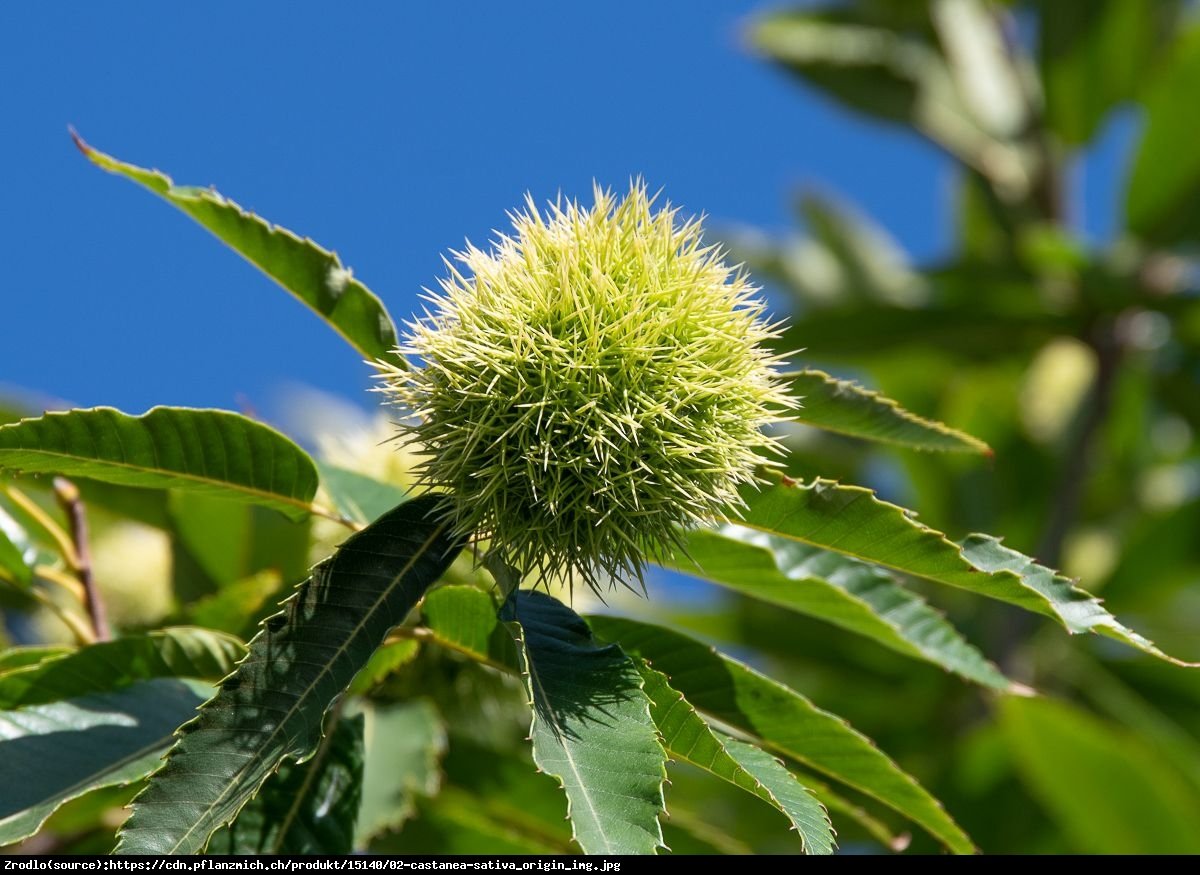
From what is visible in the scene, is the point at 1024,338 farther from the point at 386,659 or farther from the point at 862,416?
the point at 386,659

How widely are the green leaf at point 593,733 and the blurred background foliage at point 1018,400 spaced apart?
103 centimetres

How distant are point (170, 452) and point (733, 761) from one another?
23.4 inches

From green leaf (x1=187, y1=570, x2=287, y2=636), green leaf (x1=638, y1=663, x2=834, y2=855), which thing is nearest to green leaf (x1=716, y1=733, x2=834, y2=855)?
green leaf (x1=638, y1=663, x2=834, y2=855)

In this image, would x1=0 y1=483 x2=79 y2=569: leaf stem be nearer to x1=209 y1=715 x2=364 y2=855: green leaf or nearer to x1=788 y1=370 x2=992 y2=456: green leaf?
x1=209 y1=715 x2=364 y2=855: green leaf

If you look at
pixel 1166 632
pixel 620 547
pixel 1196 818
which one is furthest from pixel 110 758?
pixel 1166 632

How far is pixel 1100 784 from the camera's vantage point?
2.14m

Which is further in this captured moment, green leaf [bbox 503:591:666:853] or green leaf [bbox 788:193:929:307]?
green leaf [bbox 788:193:929:307]

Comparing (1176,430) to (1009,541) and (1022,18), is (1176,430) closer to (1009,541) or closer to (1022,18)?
(1009,541)

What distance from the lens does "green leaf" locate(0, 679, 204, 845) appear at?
1.14 meters

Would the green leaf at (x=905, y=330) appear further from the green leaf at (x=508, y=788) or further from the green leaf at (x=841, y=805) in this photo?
the green leaf at (x=841, y=805)

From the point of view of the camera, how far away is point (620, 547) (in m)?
1.12

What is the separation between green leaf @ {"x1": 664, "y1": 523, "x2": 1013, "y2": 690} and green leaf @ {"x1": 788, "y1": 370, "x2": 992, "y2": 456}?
5.4 inches

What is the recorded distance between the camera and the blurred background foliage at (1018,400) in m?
2.52

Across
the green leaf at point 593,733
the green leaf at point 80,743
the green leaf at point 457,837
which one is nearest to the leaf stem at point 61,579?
the green leaf at point 80,743
